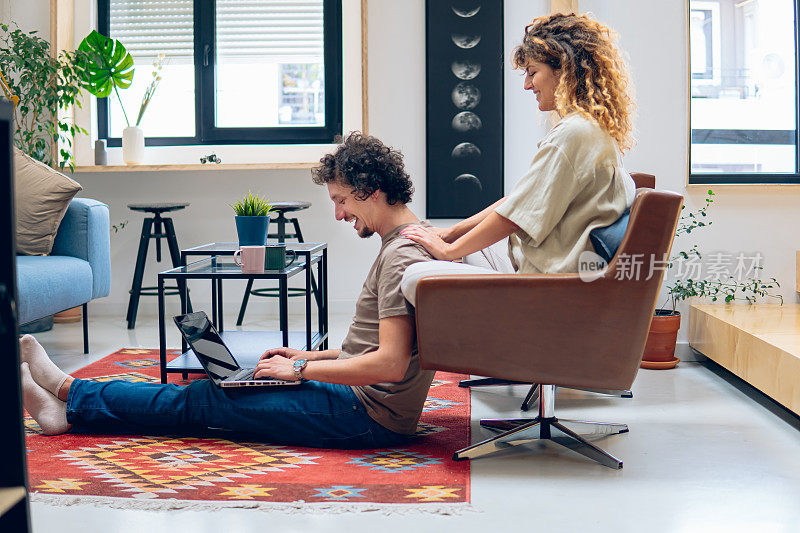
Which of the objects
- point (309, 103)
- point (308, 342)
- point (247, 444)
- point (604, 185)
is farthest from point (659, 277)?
point (309, 103)

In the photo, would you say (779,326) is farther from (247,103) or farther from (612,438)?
(247,103)

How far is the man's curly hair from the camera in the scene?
219 centimetres

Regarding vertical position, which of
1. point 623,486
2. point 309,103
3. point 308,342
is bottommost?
point 623,486

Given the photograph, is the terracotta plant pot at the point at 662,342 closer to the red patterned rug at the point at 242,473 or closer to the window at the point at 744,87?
the window at the point at 744,87

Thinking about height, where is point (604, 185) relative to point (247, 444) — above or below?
above

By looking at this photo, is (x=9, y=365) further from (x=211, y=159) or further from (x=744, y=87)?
(x=211, y=159)

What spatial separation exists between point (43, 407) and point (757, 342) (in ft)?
7.74

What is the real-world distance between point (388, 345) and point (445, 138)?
321 cm

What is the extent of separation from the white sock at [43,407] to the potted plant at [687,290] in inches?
91.9

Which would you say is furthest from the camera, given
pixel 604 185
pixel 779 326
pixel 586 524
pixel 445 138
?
pixel 445 138

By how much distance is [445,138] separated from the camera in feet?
16.8

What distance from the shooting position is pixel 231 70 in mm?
5391

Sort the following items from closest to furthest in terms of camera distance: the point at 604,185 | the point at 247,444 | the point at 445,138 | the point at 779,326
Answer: the point at 604,185 → the point at 247,444 → the point at 779,326 → the point at 445,138

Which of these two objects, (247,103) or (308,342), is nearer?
(308,342)
